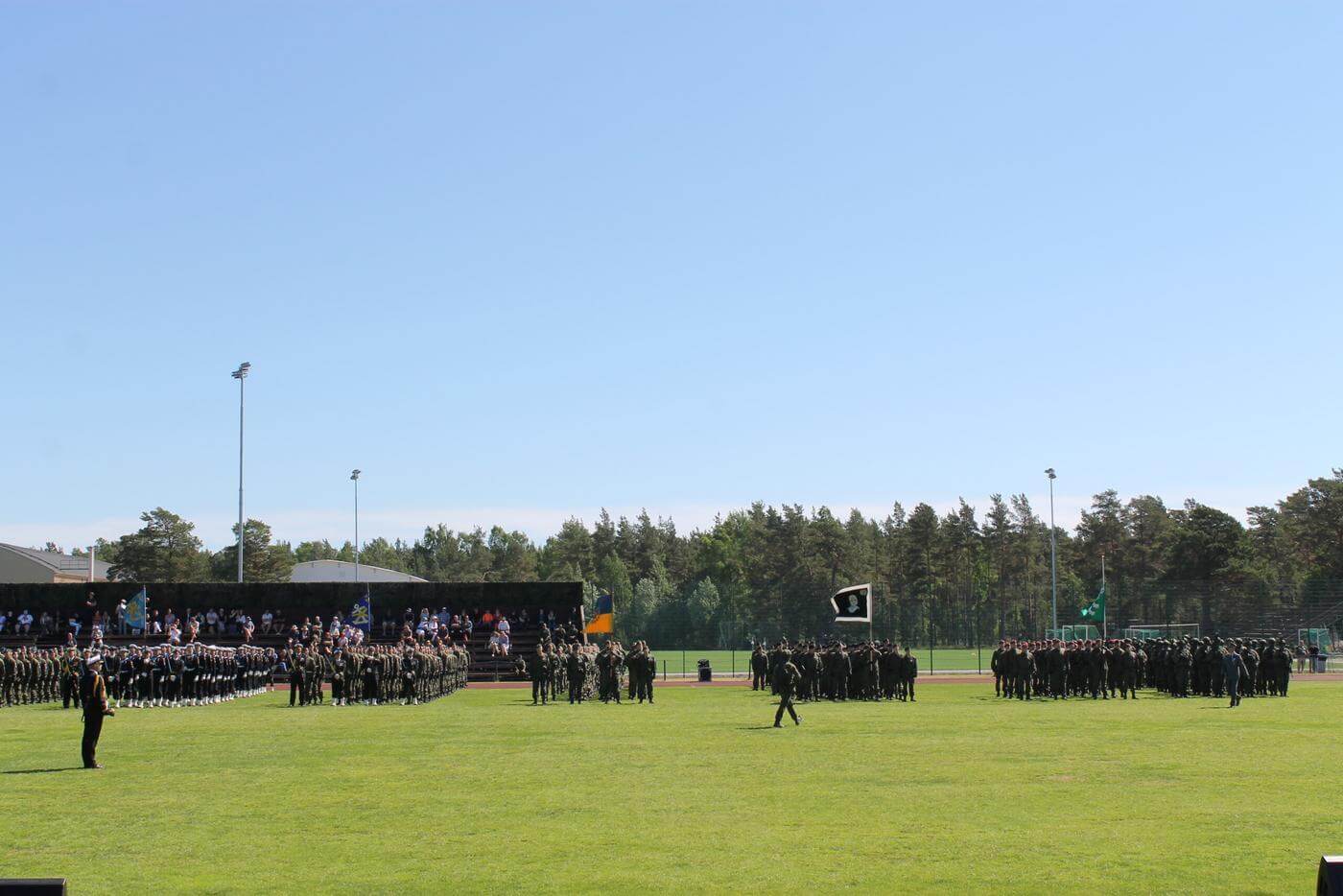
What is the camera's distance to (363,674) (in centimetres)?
3875

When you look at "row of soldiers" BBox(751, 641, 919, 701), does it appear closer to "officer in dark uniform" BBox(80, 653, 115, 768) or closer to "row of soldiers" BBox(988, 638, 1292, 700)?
"row of soldiers" BBox(988, 638, 1292, 700)

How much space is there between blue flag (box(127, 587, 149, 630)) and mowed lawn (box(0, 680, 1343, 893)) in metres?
25.6

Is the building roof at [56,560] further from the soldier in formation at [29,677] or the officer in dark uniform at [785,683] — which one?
the officer in dark uniform at [785,683]

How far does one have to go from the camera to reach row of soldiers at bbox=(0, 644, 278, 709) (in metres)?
35.6

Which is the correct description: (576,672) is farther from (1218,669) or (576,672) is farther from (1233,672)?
(1218,669)

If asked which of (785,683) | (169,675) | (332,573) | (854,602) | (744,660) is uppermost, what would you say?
(332,573)

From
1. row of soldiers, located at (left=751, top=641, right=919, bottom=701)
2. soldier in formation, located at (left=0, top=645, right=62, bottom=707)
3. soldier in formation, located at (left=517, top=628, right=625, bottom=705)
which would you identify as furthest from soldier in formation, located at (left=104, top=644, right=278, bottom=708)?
row of soldiers, located at (left=751, top=641, right=919, bottom=701)

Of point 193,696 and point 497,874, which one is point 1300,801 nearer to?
point 497,874

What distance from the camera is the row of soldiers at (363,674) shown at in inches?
1505

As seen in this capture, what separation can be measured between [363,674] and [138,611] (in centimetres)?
1917

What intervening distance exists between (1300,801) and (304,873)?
11.2m

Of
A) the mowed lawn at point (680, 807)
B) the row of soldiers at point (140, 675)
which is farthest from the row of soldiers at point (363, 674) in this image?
the mowed lawn at point (680, 807)

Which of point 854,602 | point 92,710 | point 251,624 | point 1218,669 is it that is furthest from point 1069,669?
point 251,624

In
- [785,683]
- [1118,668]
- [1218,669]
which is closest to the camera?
[785,683]
